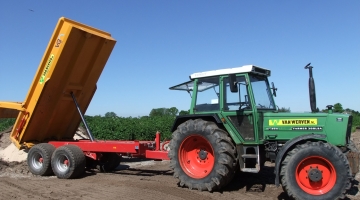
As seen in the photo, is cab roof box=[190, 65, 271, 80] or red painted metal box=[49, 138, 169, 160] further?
red painted metal box=[49, 138, 169, 160]

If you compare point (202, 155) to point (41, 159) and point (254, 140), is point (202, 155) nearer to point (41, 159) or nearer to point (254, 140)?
point (254, 140)

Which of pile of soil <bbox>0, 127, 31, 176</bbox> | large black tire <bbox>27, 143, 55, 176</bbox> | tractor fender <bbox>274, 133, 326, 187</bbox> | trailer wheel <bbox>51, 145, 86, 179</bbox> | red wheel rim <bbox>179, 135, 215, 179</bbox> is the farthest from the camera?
pile of soil <bbox>0, 127, 31, 176</bbox>

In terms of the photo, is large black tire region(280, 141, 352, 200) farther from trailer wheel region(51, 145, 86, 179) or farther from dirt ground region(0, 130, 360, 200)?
trailer wheel region(51, 145, 86, 179)

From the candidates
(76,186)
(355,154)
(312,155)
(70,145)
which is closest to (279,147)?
(312,155)

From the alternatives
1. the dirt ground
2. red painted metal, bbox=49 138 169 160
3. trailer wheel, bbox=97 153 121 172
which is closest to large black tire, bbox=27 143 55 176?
the dirt ground

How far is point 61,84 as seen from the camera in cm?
877

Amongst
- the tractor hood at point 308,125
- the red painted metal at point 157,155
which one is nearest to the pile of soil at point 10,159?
the red painted metal at point 157,155

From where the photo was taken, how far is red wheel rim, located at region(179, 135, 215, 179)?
22.8 ft

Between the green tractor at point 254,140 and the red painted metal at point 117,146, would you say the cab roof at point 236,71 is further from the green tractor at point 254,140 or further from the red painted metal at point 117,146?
the red painted metal at point 117,146

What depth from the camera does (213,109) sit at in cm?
708

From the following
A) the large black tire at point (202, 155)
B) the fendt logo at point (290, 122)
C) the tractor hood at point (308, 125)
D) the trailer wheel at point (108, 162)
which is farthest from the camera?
the trailer wheel at point (108, 162)

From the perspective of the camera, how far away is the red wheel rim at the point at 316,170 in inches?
226

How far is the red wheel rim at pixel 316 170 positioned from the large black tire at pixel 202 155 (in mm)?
1214

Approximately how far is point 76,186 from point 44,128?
2751 mm
